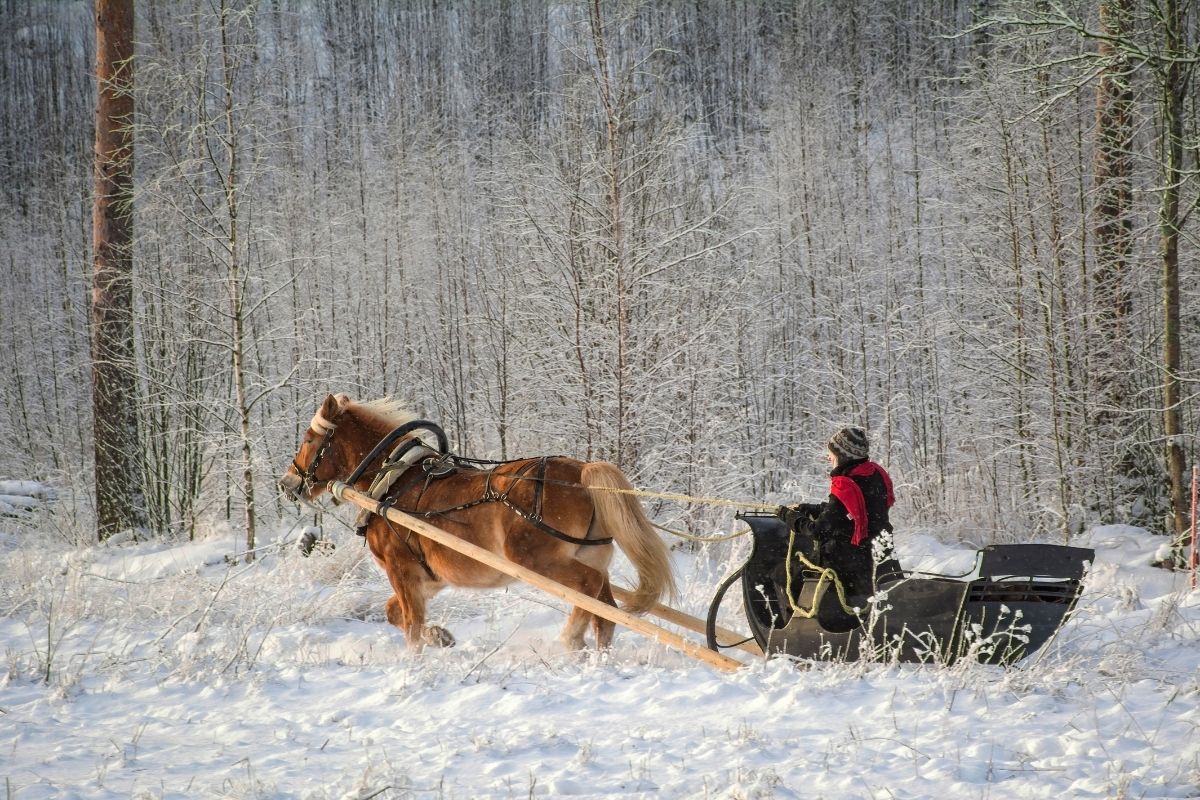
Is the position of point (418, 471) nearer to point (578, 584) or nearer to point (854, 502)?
point (578, 584)

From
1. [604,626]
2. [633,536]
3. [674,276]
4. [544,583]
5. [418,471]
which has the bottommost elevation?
[604,626]

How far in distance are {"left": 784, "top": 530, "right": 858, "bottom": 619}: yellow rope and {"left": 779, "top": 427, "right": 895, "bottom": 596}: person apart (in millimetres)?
69

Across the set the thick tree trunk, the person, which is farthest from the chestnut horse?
the thick tree trunk

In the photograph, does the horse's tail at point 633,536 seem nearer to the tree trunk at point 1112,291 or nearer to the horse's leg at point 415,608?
the horse's leg at point 415,608

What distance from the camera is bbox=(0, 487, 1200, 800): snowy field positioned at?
2.69 m

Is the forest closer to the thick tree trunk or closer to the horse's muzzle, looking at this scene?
the thick tree trunk

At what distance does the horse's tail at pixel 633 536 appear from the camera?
5.07 m

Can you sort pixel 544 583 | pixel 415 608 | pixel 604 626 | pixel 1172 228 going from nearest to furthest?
1. pixel 544 583
2. pixel 604 626
3. pixel 415 608
4. pixel 1172 228

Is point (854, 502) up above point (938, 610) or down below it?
above

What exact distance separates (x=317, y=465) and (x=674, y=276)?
5.86 metres

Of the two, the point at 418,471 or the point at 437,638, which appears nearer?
the point at 437,638

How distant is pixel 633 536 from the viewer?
507 cm

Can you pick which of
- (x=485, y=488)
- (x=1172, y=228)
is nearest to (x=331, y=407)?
(x=485, y=488)

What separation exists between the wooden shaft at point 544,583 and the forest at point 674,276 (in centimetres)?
385
